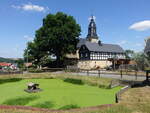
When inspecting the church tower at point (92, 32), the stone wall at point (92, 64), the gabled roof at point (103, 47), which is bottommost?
the stone wall at point (92, 64)

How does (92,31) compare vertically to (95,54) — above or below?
above

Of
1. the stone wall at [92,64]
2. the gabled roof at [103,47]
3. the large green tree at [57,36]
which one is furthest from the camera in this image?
the gabled roof at [103,47]

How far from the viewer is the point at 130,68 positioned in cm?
3178

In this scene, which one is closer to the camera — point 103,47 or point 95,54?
point 95,54

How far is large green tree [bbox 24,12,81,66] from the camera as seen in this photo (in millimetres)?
35500

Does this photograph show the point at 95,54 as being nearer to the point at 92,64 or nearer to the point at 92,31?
the point at 92,64

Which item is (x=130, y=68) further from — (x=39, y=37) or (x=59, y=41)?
(x=39, y=37)

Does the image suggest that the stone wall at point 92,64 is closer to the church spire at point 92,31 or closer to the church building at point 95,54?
the church building at point 95,54

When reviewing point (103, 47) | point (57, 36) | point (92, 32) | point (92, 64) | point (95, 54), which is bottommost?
point (92, 64)

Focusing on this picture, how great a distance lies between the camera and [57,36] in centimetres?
3569

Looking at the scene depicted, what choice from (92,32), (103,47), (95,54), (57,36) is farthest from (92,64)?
(92,32)

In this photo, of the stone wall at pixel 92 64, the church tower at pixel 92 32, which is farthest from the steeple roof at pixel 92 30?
the stone wall at pixel 92 64

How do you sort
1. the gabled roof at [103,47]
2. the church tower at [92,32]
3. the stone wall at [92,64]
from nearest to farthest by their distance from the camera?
the stone wall at [92,64] → the gabled roof at [103,47] → the church tower at [92,32]

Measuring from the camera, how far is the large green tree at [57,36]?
35.5 m
